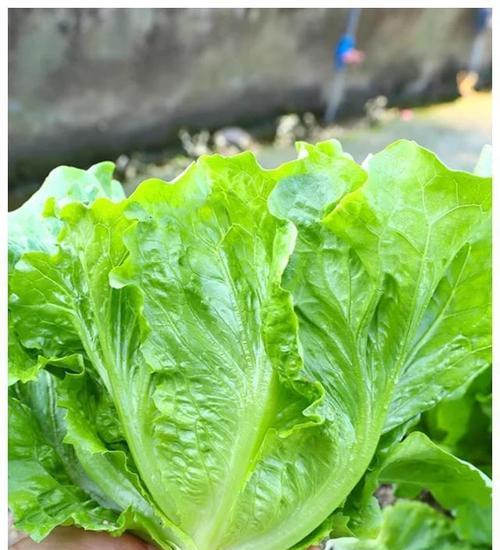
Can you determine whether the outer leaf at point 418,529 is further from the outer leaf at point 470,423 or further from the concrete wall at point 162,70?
the concrete wall at point 162,70

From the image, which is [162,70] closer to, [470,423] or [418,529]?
[470,423]

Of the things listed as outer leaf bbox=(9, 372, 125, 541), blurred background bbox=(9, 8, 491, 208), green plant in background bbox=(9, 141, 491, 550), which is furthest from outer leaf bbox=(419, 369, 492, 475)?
blurred background bbox=(9, 8, 491, 208)

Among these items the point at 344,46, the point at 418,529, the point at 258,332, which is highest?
the point at 344,46

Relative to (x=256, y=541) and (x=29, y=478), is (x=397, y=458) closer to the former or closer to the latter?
(x=256, y=541)

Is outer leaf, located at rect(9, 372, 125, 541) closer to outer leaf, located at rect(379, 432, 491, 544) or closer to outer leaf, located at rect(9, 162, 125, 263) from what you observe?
outer leaf, located at rect(9, 162, 125, 263)

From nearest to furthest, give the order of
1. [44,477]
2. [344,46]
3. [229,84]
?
1. [44,477]
2. [229,84]
3. [344,46]

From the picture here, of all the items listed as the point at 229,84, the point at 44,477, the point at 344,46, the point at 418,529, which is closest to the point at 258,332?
the point at 44,477
